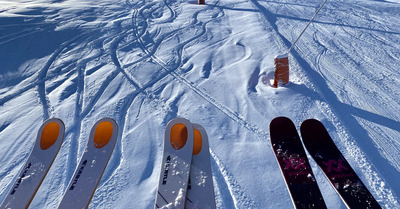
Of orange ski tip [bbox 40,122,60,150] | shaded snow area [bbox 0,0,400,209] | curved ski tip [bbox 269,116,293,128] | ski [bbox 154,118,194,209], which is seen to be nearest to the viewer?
ski [bbox 154,118,194,209]

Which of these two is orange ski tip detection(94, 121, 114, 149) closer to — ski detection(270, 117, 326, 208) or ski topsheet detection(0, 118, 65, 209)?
ski topsheet detection(0, 118, 65, 209)

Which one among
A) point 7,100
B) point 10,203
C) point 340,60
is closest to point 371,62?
point 340,60

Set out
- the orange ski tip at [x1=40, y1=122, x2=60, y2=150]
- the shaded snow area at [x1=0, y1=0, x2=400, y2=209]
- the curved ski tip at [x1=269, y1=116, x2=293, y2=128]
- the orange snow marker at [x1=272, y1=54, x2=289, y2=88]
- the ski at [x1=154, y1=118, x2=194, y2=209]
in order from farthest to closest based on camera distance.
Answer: the orange snow marker at [x1=272, y1=54, x2=289, y2=88]
the curved ski tip at [x1=269, y1=116, x2=293, y2=128]
the orange ski tip at [x1=40, y1=122, x2=60, y2=150]
the shaded snow area at [x1=0, y1=0, x2=400, y2=209]
the ski at [x1=154, y1=118, x2=194, y2=209]

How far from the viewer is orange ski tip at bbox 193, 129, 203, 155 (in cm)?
269

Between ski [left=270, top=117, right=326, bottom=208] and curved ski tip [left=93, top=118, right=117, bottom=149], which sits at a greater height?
curved ski tip [left=93, top=118, right=117, bottom=149]

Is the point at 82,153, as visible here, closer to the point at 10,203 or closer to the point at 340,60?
the point at 10,203

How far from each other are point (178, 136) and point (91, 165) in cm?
99

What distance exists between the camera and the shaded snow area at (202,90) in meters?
2.49

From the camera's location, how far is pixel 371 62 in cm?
464

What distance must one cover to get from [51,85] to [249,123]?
345 cm

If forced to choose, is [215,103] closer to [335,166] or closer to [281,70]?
[281,70]

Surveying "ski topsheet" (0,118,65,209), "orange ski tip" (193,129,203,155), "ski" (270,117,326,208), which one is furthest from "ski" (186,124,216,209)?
"ski topsheet" (0,118,65,209)

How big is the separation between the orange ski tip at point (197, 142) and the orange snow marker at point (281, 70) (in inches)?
67.2

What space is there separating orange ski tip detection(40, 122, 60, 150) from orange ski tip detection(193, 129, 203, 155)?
1.71m
